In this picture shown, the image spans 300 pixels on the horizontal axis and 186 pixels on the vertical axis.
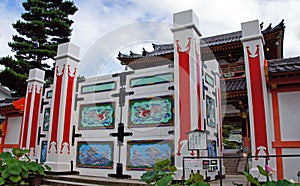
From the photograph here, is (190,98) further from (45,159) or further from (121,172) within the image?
(45,159)

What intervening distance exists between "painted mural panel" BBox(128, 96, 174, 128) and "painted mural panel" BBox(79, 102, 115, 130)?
18.8 inches

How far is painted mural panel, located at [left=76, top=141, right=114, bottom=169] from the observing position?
5.04 m

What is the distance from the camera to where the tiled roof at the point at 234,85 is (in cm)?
799

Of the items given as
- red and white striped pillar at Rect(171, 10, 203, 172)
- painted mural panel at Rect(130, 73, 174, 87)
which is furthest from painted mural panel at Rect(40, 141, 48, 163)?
red and white striped pillar at Rect(171, 10, 203, 172)

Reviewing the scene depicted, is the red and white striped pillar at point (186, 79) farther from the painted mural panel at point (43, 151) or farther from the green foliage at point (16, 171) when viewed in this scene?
the painted mural panel at point (43, 151)

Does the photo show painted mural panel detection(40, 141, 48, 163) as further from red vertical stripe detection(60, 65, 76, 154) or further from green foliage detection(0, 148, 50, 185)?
green foliage detection(0, 148, 50, 185)

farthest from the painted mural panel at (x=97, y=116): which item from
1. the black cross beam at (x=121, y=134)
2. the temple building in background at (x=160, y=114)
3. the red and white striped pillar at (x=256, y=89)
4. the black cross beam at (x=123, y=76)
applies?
the red and white striped pillar at (x=256, y=89)

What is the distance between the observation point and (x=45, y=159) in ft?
19.6

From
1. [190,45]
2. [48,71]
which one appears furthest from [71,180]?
[48,71]

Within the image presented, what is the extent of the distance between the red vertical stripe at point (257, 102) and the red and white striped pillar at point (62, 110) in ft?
12.7

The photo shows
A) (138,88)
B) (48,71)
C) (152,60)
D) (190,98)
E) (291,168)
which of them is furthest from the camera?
(48,71)

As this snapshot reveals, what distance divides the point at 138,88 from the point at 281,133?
2.60m

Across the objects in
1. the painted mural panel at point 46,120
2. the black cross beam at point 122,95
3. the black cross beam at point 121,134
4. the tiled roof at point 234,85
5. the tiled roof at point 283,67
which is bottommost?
the black cross beam at point 121,134

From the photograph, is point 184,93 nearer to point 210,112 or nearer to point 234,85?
point 210,112
